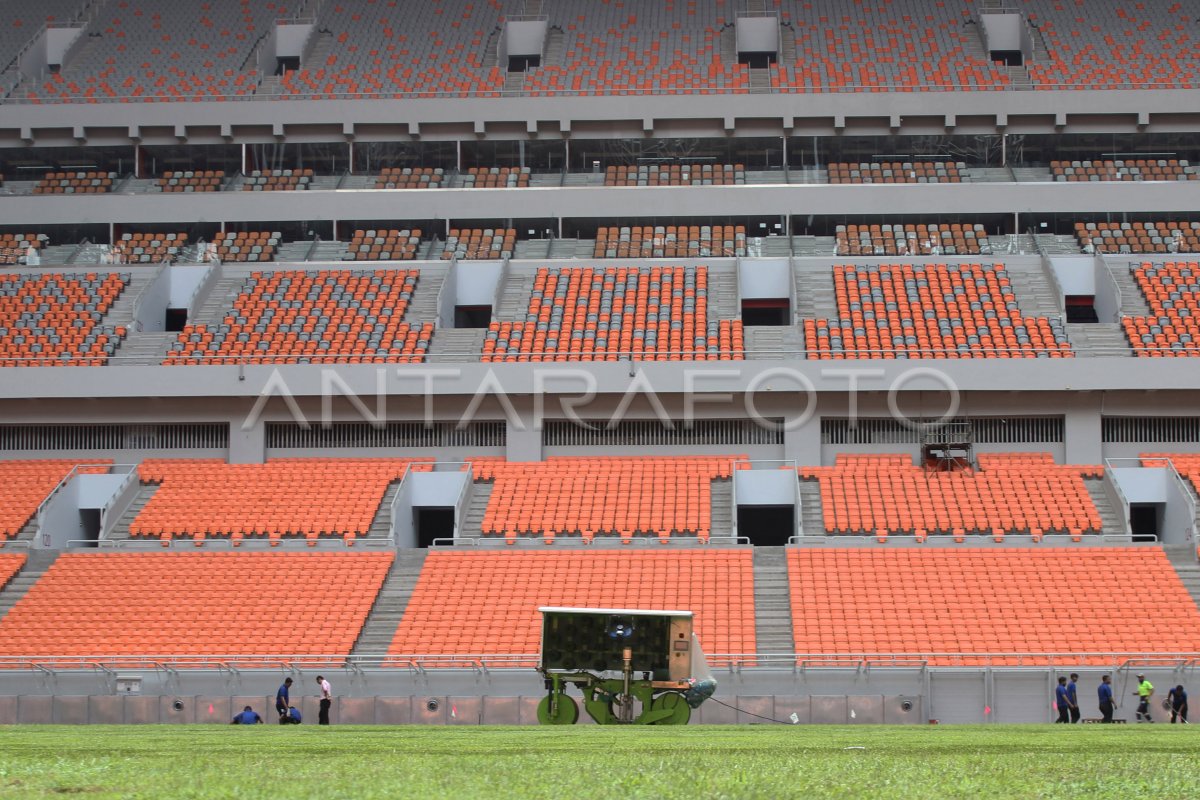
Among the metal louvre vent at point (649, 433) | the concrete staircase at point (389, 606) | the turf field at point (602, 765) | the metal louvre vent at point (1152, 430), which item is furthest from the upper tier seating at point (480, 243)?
the turf field at point (602, 765)

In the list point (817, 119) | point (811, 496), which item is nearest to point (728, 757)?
point (811, 496)

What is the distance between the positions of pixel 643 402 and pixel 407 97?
13.2m

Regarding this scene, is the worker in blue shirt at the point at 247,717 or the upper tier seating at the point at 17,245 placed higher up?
the upper tier seating at the point at 17,245

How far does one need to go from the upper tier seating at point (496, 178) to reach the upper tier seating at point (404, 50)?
A: 2.22 meters

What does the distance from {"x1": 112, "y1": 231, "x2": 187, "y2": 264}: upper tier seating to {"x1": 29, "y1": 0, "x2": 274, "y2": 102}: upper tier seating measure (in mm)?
4248

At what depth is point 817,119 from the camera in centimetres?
4103

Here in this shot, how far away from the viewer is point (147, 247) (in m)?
40.5

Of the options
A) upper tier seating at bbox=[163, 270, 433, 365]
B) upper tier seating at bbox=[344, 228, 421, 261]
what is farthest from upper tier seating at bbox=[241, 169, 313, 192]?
upper tier seating at bbox=[163, 270, 433, 365]

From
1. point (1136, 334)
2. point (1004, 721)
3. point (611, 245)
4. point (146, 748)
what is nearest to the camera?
point (146, 748)

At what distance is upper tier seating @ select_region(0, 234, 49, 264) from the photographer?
40.3 metres

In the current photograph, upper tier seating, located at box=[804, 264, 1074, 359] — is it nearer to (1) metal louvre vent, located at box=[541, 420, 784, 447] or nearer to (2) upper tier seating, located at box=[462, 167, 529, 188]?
(1) metal louvre vent, located at box=[541, 420, 784, 447]

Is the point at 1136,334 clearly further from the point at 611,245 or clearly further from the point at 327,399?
the point at 327,399

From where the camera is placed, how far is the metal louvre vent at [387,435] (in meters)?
34.9

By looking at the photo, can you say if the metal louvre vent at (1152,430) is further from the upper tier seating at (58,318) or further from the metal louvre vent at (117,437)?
the upper tier seating at (58,318)
